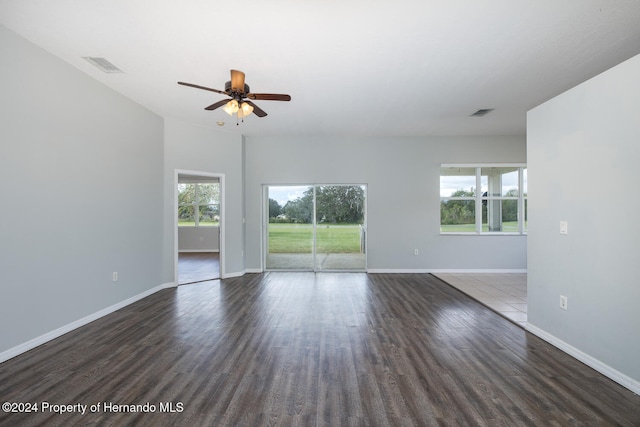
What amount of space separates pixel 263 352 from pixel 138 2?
3.14 meters

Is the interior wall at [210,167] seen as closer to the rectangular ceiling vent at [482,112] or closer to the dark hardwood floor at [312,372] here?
the dark hardwood floor at [312,372]

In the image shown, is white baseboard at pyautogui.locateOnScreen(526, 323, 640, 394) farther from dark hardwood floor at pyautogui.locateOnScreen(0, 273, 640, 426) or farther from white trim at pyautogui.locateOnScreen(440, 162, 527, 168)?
white trim at pyautogui.locateOnScreen(440, 162, 527, 168)

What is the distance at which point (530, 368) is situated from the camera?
7.80 feet

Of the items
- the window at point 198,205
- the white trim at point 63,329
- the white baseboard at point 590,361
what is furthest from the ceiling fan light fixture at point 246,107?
the window at point 198,205

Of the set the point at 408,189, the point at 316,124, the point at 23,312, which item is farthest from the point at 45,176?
the point at 408,189

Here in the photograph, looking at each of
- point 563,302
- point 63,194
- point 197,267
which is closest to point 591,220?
point 563,302

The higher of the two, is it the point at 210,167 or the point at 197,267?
the point at 210,167

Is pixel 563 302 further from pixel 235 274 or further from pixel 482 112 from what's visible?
pixel 235 274

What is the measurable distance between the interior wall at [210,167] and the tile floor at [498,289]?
4311mm

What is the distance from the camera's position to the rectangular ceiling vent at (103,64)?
3027 millimetres

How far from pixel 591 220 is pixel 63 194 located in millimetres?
5268

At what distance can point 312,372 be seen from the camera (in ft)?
7.61

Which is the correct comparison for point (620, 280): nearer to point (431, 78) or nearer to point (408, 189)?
point (431, 78)

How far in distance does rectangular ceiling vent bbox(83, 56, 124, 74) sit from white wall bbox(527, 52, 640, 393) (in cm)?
476
